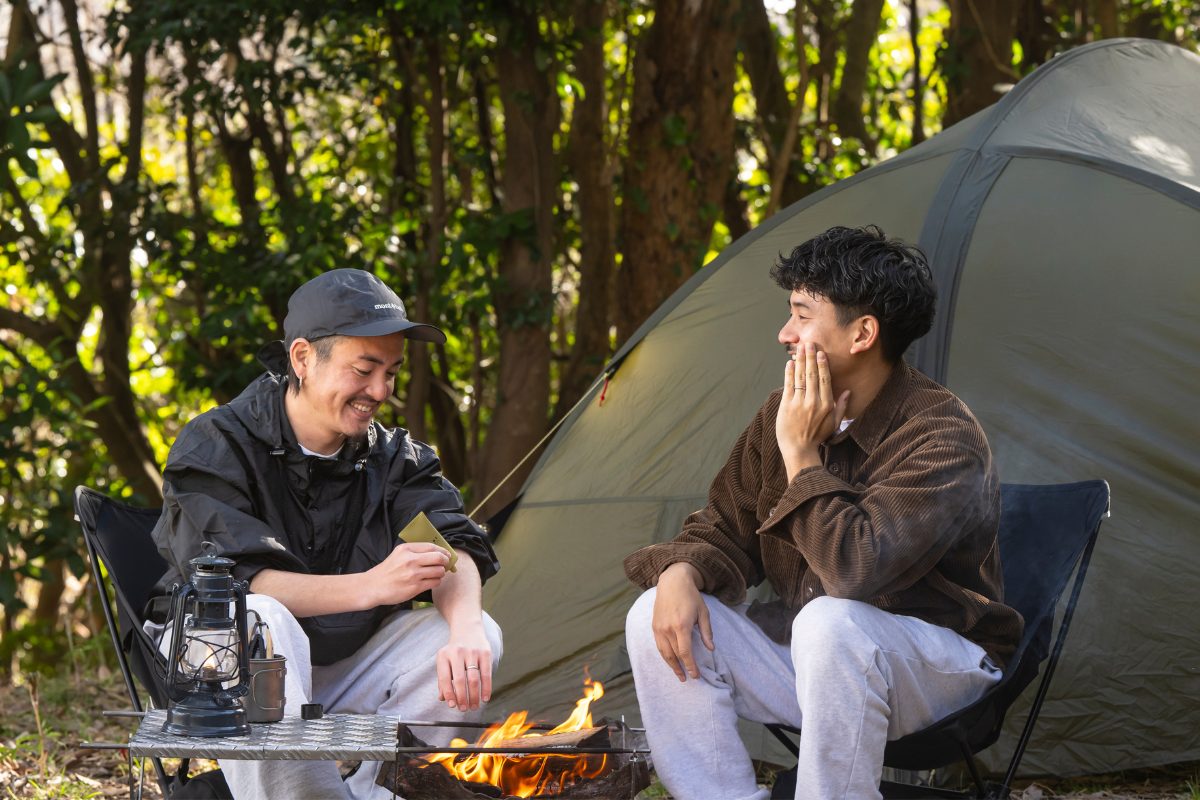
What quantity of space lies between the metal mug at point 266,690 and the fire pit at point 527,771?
0.22 m

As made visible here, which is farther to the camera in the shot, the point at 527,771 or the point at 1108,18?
the point at 1108,18

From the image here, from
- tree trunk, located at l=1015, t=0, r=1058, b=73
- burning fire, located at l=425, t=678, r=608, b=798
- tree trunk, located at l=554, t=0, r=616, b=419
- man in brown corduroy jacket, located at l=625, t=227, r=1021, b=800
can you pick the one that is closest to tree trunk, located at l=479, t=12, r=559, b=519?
tree trunk, located at l=554, t=0, r=616, b=419

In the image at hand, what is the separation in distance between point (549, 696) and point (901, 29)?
6808mm

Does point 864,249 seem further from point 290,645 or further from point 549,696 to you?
point 549,696

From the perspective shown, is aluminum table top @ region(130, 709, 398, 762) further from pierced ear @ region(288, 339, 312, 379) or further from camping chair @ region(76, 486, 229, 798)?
pierced ear @ region(288, 339, 312, 379)

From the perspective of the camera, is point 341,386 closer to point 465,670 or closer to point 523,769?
point 465,670

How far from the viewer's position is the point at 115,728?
14.5ft

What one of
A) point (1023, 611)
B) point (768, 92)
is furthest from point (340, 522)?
point (768, 92)

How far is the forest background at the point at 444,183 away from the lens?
231 inches

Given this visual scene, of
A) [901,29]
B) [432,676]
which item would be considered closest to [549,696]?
[432,676]

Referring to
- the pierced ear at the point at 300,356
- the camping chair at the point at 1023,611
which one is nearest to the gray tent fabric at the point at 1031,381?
the camping chair at the point at 1023,611

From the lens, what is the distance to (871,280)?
271 cm

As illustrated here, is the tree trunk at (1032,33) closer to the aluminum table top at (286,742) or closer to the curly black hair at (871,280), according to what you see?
the curly black hair at (871,280)

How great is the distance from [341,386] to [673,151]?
343 cm
